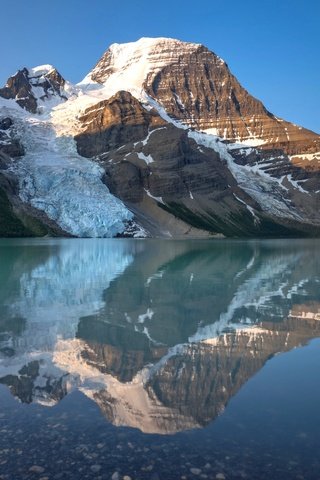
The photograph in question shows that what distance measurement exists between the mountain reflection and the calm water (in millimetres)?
56

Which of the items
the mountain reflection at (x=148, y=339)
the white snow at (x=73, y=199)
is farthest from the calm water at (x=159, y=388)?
the white snow at (x=73, y=199)

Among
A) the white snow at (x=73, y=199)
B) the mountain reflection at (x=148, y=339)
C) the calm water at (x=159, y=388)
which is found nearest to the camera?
the calm water at (x=159, y=388)

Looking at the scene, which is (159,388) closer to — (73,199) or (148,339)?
(148,339)

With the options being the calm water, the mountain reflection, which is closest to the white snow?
the mountain reflection

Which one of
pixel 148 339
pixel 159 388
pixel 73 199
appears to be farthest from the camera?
pixel 73 199

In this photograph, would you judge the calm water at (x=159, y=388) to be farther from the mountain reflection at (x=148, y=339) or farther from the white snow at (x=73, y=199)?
the white snow at (x=73, y=199)

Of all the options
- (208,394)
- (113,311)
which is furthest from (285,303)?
(208,394)

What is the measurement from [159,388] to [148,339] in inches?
215

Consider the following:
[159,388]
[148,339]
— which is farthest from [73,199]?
[159,388]

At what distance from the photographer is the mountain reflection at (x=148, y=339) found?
11992mm

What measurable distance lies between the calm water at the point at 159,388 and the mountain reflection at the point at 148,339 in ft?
0.19

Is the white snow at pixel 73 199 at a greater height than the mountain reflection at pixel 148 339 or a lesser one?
greater

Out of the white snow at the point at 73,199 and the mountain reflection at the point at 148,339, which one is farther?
the white snow at the point at 73,199

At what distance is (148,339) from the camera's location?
18.1m
